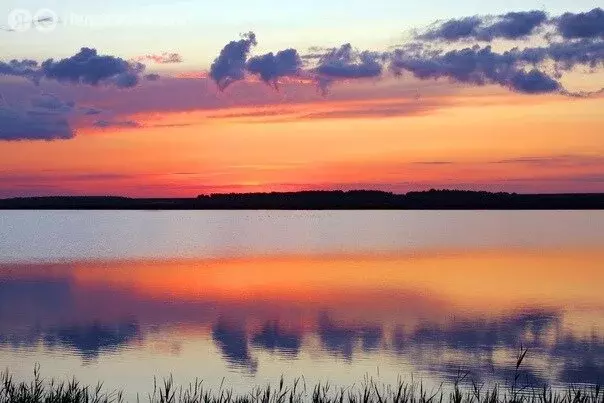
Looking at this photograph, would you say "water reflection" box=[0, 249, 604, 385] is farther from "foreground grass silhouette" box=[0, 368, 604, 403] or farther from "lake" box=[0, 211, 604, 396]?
"foreground grass silhouette" box=[0, 368, 604, 403]

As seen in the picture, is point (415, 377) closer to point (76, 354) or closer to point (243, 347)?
point (243, 347)

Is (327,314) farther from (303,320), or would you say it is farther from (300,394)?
(300,394)

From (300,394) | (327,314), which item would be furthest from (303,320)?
(300,394)

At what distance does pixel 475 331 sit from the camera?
26406mm

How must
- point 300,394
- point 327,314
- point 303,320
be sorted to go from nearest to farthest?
point 300,394, point 303,320, point 327,314

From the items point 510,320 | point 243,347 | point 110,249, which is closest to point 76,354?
point 243,347

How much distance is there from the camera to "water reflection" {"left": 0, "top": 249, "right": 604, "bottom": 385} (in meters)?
21.9

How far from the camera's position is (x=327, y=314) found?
3061 centimetres

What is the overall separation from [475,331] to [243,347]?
7.29 meters

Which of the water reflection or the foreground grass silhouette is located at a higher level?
the foreground grass silhouette

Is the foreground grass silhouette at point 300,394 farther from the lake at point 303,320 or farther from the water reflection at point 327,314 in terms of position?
the water reflection at point 327,314

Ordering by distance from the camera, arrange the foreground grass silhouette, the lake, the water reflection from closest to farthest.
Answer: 1. the foreground grass silhouette
2. the lake
3. the water reflection

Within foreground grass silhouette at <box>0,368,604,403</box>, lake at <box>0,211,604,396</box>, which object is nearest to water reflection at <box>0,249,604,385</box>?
lake at <box>0,211,604,396</box>

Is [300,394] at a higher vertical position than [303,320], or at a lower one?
higher
